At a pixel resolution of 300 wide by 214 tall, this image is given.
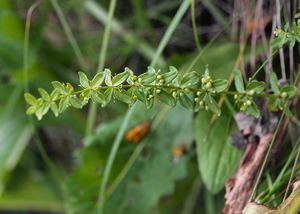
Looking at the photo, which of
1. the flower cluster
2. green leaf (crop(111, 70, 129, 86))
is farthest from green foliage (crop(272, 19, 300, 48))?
green leaf (crop(111, 70, 129, 86))

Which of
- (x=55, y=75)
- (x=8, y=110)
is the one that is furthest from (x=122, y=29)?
(x=8, y=110)

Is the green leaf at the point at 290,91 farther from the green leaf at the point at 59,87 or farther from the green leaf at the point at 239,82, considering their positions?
the green leaf at the point at 59,87

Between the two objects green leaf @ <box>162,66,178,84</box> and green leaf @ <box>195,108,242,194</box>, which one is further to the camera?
green leaf @ <box>195,108,242,194</box>

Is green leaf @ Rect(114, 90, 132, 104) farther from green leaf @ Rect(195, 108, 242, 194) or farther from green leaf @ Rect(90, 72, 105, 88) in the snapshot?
green leaf @ Rect(195, 108, 242, 194)

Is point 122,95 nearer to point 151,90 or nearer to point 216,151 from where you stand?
point 151,90

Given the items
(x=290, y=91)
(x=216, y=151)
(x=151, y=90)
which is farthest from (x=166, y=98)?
(x=216, y=151)
